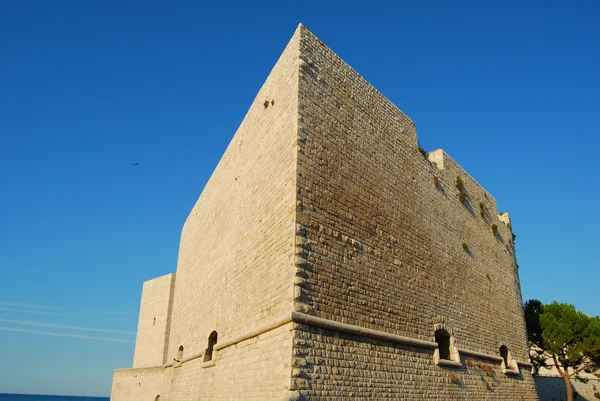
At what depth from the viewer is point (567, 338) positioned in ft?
56.8

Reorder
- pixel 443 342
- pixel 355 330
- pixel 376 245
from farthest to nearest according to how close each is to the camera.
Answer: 1. pixel 443 342
2. pixel 376 245
3. pixel 355 330

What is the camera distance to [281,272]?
733 centimetres

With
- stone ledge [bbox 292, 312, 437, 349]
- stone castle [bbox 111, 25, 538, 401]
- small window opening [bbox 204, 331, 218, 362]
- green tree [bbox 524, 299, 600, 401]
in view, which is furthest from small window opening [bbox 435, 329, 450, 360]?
green tree [bbox 524, 299, 600, 401]

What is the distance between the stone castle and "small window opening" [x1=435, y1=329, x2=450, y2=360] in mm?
33

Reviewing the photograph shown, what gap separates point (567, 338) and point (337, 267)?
14576 millimetres

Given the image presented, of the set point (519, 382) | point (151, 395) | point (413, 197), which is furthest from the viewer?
point (151, 395)

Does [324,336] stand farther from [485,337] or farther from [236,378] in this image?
[485,337]

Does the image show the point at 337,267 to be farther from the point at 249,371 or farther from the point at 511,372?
the point at 511,372

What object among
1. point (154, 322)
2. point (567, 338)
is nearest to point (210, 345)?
point (154, 322)

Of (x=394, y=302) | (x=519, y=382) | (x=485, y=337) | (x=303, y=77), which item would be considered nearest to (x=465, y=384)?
(x=485, y=337)

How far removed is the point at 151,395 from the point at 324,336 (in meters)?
12.1

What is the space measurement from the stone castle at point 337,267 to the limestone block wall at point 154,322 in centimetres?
612

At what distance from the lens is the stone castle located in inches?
282

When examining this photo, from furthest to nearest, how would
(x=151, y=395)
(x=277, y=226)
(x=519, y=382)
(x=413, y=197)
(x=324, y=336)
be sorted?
(x=151, y=395) < (x=519, y=382) < (x=413, y=197) < (x=277, y=226) < (x=324, y=336)
